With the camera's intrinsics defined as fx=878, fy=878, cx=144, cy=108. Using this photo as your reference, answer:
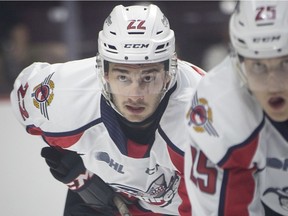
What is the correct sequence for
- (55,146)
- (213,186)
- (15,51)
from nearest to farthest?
1. (213,186)
2. (55,146)
3. (15,51)

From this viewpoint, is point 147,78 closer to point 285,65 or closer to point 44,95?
point 44,95

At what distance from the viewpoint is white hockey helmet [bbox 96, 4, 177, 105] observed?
228 cm

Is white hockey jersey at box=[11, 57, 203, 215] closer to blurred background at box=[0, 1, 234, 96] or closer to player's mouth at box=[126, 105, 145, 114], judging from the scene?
player's mouth at box=[126, 105, 145, 114]

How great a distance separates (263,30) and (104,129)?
711mm

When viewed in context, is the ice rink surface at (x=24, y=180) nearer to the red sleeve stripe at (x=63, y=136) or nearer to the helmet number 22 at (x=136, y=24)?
the red sleeve stripe at (x=63, y=136)

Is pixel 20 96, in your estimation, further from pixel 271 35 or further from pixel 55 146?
pixel 271 35

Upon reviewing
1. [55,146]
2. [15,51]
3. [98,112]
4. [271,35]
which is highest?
[271,35]

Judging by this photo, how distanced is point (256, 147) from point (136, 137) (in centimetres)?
54

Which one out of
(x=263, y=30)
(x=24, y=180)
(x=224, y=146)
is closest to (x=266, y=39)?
(x=263, y=30)

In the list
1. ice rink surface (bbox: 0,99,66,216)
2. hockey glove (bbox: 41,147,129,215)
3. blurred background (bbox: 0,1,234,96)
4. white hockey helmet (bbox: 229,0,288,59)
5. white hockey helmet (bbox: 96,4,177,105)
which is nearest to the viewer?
white hockey helmet (bbox: 229,0,288,59)

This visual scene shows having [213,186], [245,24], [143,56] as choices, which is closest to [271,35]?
[245,24]

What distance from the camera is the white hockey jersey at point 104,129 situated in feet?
7.61

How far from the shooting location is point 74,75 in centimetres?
251

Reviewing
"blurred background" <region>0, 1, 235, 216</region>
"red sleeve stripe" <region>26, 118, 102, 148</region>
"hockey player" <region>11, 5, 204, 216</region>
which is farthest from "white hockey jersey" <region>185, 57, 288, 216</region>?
"blurred background" <region>0, 1, 235, 216</region>
